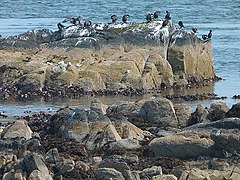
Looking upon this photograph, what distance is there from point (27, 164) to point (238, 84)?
18.8 meters

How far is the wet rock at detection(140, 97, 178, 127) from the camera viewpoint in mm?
19531

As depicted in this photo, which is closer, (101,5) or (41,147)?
(41,147)

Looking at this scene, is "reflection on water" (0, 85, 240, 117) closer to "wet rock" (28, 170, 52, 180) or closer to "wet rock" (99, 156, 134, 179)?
"wet rock" (99, 156, 134, 179)

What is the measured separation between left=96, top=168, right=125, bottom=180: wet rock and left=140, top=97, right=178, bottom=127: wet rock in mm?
6213

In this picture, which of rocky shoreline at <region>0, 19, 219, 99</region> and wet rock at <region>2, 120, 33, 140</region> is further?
rocky shoreline at <region>0, 19, 219, 99</region>

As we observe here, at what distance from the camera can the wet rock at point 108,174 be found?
13.1 metres

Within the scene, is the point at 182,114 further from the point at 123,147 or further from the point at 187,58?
the point at 187,58

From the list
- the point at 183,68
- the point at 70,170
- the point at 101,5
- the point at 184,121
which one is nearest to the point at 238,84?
the point at 183,68

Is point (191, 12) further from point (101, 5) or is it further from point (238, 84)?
point (238, 84)

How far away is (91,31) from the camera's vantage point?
32375mm

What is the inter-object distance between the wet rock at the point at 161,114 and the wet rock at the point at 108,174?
20.4 ft

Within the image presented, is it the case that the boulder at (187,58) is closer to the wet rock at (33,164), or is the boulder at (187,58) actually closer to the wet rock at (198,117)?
the wet rock at (198,117)

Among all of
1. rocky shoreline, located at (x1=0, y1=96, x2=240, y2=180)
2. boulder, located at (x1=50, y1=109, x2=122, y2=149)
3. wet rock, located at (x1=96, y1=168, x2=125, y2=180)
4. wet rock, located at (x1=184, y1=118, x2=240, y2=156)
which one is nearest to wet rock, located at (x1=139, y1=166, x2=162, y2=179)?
rocky shoreline, located at (x1=0, y1=96, x2=240, y2=180)

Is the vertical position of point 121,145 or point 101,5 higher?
point 121,145
